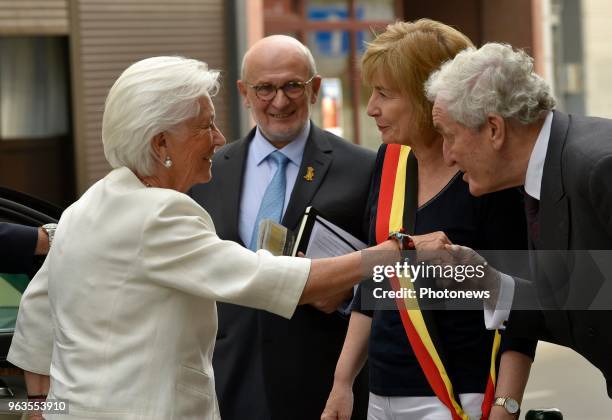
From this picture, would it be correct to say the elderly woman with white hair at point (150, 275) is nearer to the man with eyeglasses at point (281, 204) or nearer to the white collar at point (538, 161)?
the white collar at point (538, 161)

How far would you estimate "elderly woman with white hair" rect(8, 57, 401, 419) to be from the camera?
324cm

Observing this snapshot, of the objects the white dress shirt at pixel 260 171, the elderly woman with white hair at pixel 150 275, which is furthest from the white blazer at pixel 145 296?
the white dress shirt at pixel 260 171

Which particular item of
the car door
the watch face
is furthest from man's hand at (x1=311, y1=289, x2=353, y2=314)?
the car door

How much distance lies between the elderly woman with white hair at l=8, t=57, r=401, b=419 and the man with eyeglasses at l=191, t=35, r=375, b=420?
42.1 inches

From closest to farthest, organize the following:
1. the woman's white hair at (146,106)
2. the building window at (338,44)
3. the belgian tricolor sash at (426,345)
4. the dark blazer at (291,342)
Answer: the woman's white hair at (146,106) < the belgian tricolor sash at (426,345) < the dark blazer at (291,342) < the building window at (338,44)

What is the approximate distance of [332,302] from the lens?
14.4 ft

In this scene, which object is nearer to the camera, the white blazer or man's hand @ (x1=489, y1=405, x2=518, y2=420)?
the white blazer

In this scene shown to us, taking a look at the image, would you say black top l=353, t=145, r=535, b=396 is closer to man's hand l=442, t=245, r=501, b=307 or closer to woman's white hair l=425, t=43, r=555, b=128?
man's hand l=442, t=245, r=501, b=307

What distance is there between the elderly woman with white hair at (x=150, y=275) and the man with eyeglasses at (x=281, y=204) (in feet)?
3.51

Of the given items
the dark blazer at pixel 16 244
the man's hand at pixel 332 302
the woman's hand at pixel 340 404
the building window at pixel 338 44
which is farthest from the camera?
the building window at pixel 338 44

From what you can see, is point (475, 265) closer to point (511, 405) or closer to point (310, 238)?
point (511, 405)

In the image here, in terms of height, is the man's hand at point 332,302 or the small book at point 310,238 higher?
the small book at point 310,238

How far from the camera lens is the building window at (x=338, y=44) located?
16.0 m

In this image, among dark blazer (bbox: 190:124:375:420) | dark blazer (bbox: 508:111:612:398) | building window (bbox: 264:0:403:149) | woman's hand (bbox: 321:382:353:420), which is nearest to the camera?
dark blazer (bbox: 508:111:612:398)
